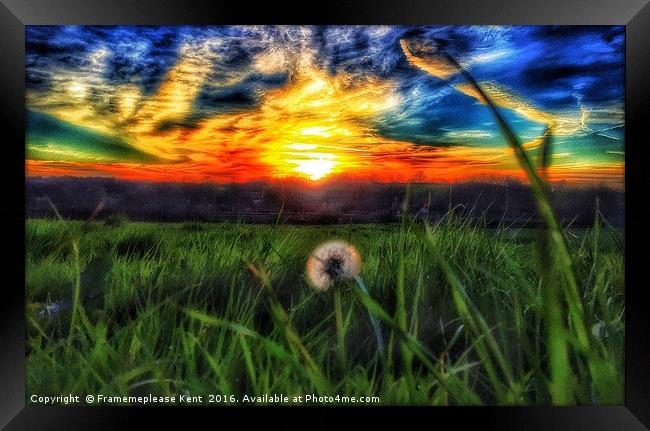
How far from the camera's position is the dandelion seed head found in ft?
5.19

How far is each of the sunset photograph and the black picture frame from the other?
0.04 meters

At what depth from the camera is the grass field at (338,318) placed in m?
1.54

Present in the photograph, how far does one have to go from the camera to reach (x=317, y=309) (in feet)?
5.15

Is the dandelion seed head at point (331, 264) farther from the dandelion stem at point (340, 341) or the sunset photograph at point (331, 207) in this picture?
the dandelion stem at point (340, 341)

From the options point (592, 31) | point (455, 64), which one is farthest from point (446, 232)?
point (592, 31)

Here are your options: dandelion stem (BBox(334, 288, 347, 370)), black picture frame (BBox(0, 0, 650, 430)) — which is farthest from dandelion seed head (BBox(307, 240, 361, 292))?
black picture frame (BBox(0, 0, 650, 430))

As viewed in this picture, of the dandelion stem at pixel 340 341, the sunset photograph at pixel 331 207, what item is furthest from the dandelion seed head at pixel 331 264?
the dandelion stem at pixel 340 341

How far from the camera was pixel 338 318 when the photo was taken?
156cm

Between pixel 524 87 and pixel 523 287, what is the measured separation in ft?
2.29

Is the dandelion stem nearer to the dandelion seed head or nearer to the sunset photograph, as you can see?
the sunset photograph
